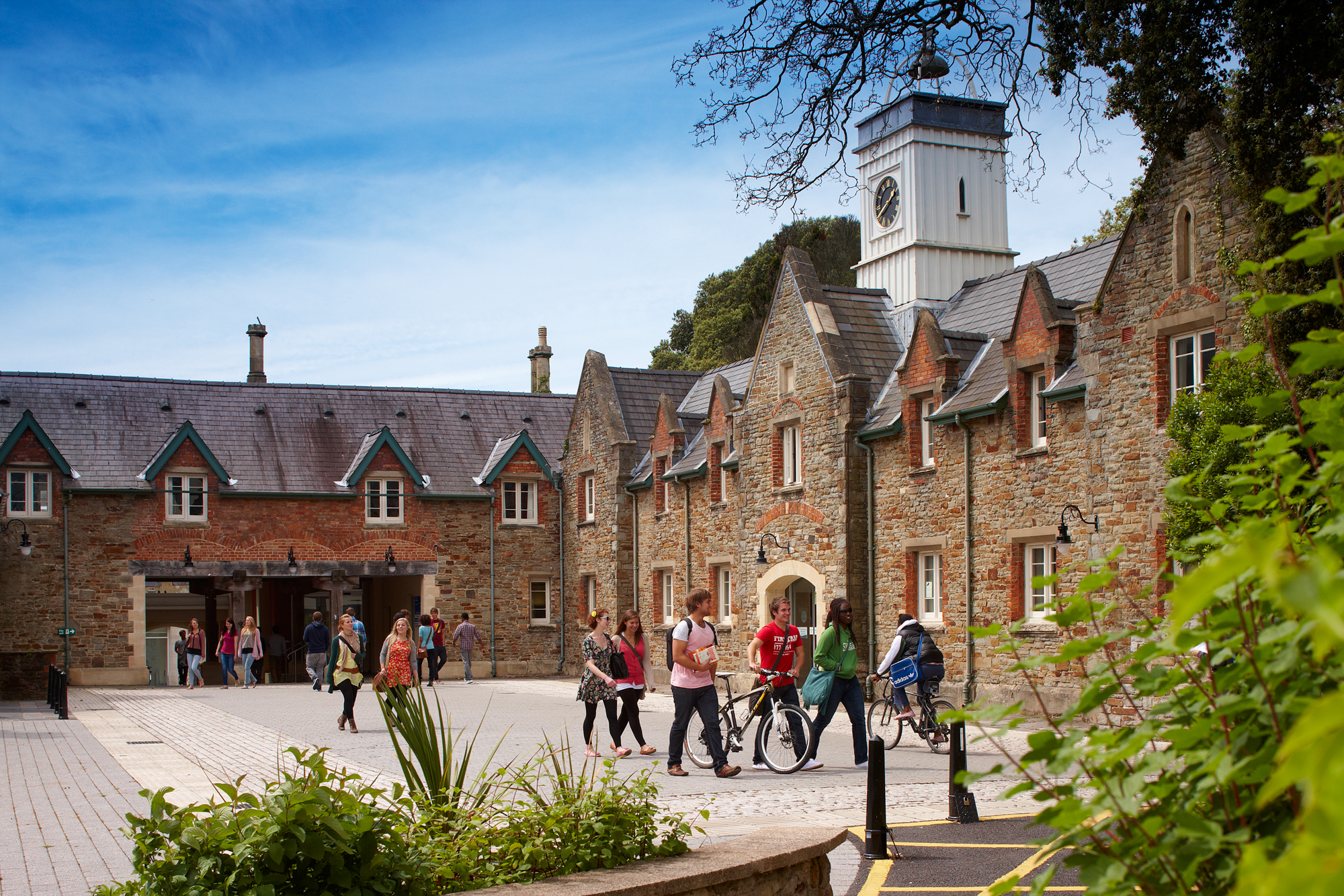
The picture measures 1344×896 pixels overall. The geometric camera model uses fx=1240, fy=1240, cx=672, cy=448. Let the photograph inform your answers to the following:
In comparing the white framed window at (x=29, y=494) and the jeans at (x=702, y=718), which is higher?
the white framed window at (x=29, y=494)

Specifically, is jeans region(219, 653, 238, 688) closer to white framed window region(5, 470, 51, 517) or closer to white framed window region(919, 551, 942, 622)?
white framed window region(5, 470, 51, 517)

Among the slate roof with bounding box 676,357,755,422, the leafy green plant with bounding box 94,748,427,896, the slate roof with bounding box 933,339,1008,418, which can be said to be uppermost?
the slate roof with bounding box 676,357,755,422

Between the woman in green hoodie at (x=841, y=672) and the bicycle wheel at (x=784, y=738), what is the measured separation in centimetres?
13

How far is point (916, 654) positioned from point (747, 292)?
4028 centimetres

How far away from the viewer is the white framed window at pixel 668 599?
31.6 metres

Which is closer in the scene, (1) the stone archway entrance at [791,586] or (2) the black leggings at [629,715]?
(2) the black leggings at [629,715]

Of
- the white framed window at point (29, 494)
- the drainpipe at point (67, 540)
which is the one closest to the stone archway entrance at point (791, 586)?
the drainpipe at point (67, 540)

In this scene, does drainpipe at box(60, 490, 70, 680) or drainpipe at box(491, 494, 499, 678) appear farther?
drainpipe at box(491, 494, 499, 678)

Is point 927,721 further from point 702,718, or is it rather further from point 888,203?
point 888,203

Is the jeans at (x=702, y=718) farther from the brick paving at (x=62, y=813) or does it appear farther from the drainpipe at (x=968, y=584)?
the drainpipe at (x=968, y=584)

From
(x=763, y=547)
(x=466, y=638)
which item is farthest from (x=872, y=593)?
(x=466, y=638)

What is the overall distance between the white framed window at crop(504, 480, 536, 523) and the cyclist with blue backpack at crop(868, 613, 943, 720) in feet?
76.0

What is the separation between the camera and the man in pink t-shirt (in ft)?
41.0

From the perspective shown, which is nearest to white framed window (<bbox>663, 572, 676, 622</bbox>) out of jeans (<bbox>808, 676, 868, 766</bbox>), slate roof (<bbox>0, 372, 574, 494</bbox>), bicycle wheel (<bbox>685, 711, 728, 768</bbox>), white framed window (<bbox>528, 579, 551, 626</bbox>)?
white framed window (<bbox>528, 579, 551, 626</bbox>)
